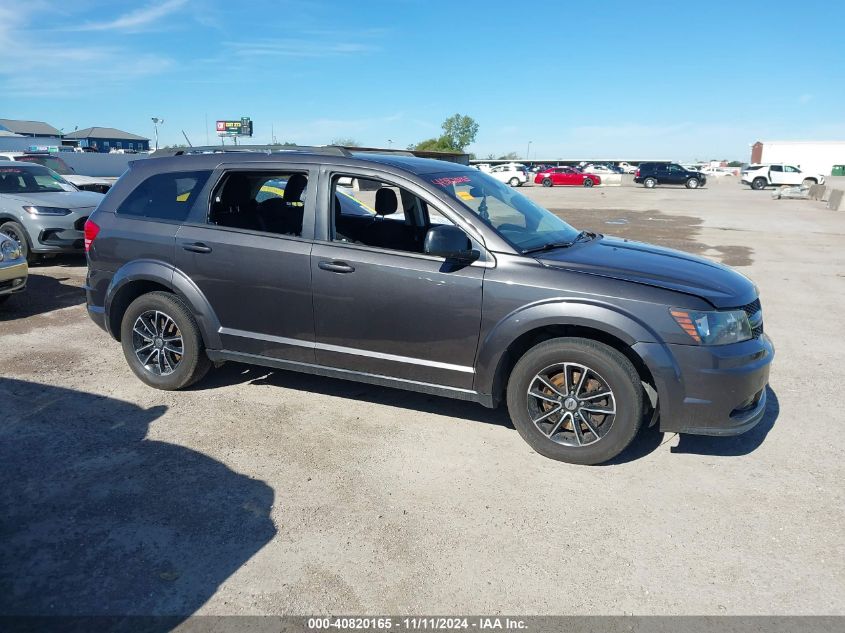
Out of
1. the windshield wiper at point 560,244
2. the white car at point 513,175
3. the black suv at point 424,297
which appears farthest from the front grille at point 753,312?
the white car at point 513,175

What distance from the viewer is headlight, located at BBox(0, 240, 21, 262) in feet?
24.2

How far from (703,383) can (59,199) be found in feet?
33.6

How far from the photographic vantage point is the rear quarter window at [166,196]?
5039 millimetres

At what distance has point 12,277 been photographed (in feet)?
24.4

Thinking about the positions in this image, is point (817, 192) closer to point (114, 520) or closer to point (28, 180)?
point (28, 180)

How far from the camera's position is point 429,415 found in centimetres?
482

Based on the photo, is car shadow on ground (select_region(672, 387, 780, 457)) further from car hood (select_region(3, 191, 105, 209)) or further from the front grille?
car hood (select_region(3, 191, 105, 209))

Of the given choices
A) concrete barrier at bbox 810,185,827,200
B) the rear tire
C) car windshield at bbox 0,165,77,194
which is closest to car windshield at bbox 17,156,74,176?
car windshield at bbox 0,165,77,194

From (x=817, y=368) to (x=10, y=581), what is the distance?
6.38 m

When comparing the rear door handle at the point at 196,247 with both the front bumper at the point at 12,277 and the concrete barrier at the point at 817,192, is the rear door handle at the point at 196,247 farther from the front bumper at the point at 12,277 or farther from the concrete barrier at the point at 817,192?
the concrete barrier at the point at 817,192

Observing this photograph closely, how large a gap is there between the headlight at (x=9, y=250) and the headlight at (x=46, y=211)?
255 cm

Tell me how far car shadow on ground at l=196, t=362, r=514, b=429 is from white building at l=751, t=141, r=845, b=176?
10605 centimetres

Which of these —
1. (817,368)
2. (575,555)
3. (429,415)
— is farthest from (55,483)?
(817,368)

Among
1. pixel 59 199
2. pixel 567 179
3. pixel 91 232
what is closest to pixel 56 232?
pixel 59 199
